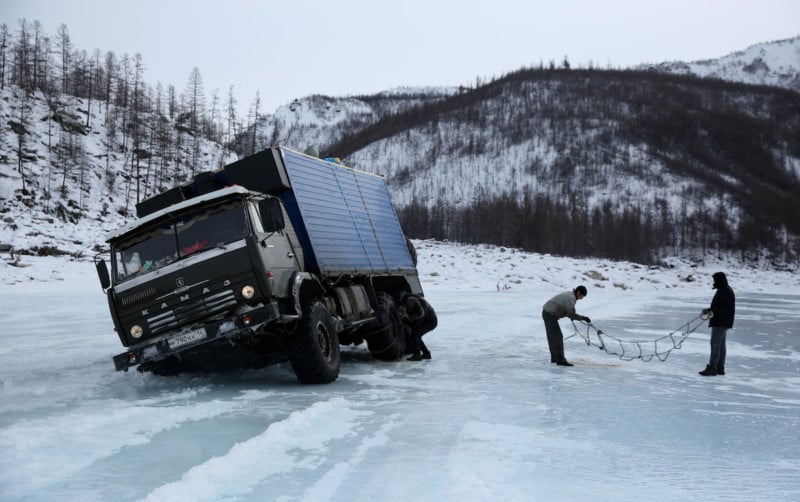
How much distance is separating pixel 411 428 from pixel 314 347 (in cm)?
245

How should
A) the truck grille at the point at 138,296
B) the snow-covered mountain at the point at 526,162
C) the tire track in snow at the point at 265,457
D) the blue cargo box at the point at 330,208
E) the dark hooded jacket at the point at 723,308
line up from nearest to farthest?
the tire track in snow at the point at 265,457, the truck grille at the point at 138,296, the blue cargo box at the point at 330,208, the dark hooded jacket at the point at 723,308, the snow-covered mountain at the point at 526,162

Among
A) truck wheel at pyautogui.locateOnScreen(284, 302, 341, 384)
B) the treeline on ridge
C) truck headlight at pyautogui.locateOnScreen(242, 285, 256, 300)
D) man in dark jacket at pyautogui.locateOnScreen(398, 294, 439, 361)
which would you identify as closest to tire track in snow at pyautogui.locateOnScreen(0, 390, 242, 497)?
truck wheel at pyautogui.locateOnScreen(284, 302, 341, 384)

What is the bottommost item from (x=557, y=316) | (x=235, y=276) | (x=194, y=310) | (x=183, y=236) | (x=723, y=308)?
(x=557, y=316)

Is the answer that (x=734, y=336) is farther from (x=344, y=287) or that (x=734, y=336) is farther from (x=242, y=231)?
(x=242, y=231)

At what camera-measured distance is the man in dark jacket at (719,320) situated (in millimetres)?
9836

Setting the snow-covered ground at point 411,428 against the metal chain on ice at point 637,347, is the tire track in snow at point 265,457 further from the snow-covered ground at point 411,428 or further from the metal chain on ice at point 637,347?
the metal chain on ice at point 637,347

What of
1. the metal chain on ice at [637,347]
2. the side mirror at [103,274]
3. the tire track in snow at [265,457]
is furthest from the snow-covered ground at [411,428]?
the side mirror at [103,274]

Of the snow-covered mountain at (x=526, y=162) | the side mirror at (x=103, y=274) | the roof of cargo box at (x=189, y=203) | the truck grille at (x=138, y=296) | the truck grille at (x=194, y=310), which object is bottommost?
the truck grille at (x=194, y=310)

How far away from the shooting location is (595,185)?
409 feet

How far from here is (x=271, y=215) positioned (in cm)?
753

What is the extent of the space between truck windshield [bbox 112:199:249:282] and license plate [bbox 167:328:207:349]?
1010 mm

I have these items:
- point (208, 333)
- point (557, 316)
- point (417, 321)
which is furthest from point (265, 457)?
point (557, 316)

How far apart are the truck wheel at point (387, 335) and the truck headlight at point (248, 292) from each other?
148 inches

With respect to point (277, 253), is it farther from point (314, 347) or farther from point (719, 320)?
point (719, 320)
